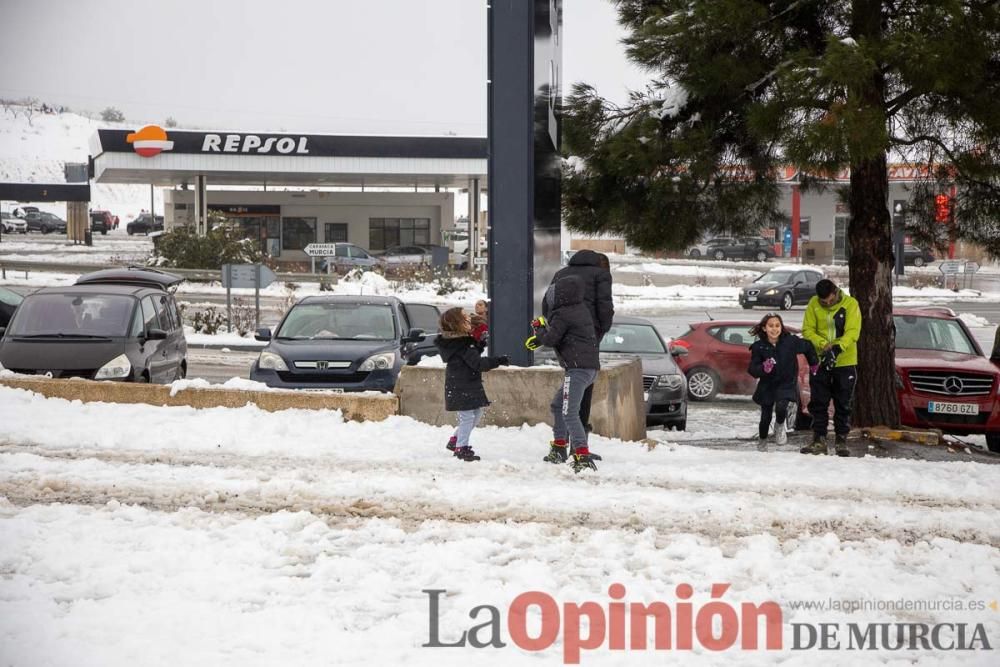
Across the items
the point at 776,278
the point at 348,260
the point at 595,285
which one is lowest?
the point at 595,285

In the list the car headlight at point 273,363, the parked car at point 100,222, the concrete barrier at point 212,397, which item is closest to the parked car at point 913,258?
the car headlight at point 273,363

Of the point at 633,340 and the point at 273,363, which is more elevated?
the point at 633,340

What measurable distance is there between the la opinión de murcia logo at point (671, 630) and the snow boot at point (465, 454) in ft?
10.3

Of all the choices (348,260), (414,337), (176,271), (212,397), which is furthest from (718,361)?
(348,260)

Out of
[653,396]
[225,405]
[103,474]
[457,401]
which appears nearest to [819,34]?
→ [653,396]

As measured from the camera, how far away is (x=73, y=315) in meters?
14.1

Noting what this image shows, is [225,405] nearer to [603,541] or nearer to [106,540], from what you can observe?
[106,540]

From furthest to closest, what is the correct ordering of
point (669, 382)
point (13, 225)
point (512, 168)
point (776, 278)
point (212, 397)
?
point (13, 225) < point (776, 278) < point (669, 382) < point (212, 397) < point (512, 168)

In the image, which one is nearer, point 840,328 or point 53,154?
point 840,328

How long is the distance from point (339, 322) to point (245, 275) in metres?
11.4

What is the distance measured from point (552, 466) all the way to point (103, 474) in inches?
134

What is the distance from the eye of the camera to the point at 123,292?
14.7m

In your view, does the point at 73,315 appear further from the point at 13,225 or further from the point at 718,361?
the point at 13,225

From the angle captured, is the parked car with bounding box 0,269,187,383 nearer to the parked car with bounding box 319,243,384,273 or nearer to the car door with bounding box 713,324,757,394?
the car door with bounding box 713,324,757,394
